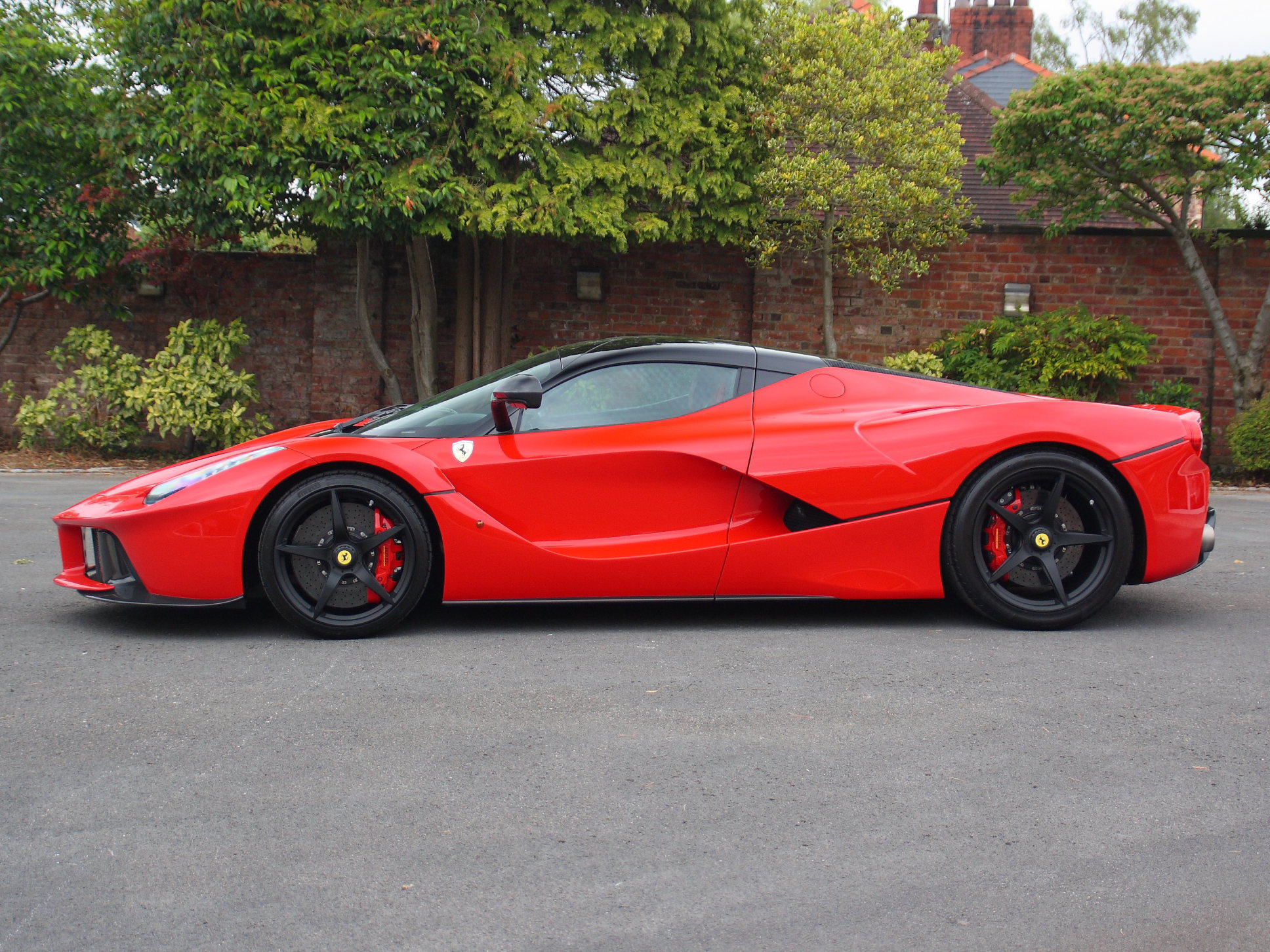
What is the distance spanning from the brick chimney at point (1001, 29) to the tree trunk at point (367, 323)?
77.6ft

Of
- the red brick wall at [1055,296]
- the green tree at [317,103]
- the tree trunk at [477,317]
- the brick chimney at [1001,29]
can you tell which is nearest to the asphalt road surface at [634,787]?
the green tree at [317,103]

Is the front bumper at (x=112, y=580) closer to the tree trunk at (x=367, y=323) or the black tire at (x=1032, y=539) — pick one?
the black tire at (x=1032, y=539)

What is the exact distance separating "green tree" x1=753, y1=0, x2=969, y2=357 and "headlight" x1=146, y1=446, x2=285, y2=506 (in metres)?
8.10

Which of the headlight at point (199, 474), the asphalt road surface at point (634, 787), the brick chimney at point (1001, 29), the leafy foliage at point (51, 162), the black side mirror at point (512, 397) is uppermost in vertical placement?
the brick chimney at point (1001, 29)

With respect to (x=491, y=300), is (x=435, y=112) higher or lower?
higher

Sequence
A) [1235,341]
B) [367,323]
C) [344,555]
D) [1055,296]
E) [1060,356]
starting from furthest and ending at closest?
[1055,296] < [367,323] < [1235,341] < [1060,356] < [344,555]

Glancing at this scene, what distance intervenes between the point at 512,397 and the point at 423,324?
8663 millimetres

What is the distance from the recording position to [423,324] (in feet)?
41.5

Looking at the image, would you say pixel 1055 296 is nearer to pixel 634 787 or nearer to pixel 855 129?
pixel 855 129

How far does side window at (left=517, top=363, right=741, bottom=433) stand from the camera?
4.50 m

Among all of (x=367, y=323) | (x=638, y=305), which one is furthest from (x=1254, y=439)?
(x=367, y=323)

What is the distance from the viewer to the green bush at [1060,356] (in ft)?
39.5

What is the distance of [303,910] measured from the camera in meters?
2.27

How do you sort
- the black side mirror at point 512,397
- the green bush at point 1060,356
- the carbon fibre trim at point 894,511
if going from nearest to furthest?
the black side mirror at point 512,397 → the carbon fibre trim at point 894,511 → the green bush at point 1060,356
